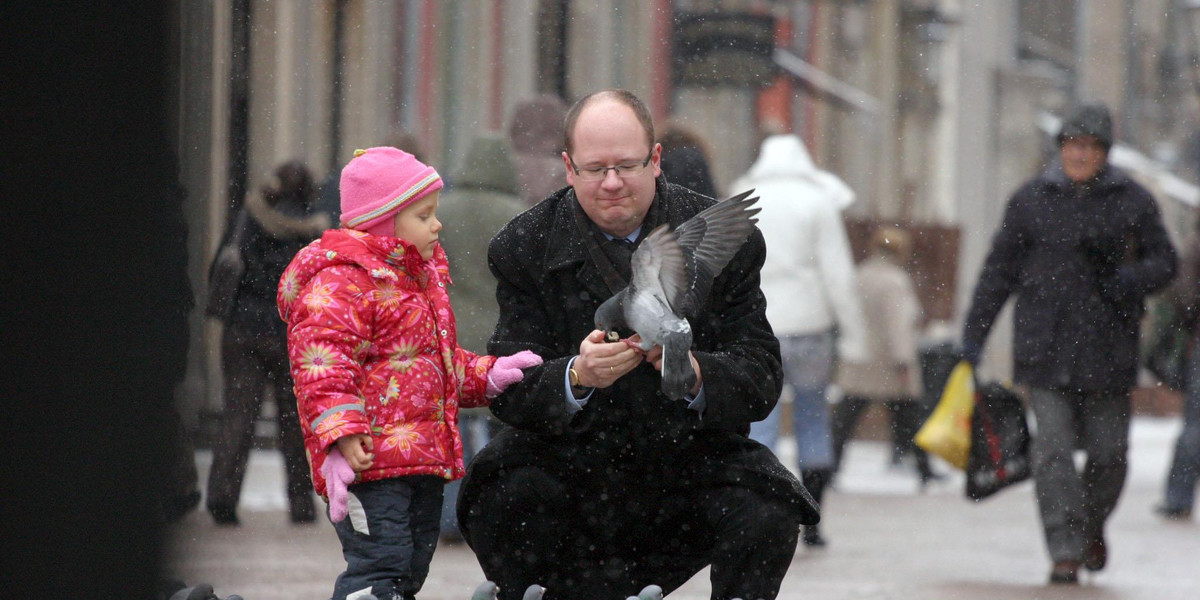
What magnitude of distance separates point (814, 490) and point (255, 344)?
2.52 m

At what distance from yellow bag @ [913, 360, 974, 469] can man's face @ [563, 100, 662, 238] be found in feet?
10.5

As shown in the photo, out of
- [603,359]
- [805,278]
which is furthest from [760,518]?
[805,278]

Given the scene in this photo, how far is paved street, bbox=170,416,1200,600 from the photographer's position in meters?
5.54

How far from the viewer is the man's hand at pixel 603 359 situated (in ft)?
12.4

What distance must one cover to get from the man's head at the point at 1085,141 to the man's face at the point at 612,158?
296cm

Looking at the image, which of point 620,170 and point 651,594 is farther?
point 620,170

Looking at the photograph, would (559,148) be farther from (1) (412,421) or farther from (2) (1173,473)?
(2) (1173,473)

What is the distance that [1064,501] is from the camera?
21.3ft

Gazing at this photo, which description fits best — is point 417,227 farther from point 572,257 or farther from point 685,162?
point 685,162

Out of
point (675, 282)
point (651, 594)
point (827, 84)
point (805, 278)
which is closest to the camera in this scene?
point (651, 594)

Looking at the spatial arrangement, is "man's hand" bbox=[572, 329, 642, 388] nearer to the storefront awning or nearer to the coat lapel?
the coat lapel

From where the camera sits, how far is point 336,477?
3.87m

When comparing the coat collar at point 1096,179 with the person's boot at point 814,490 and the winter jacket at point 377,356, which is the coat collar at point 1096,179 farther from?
the winter jacket at point 377,356

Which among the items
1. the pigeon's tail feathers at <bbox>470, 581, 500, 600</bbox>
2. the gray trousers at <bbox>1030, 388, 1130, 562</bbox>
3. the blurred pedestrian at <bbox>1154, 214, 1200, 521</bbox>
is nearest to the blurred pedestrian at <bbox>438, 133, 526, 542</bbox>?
the gray trousers at <bbox>1030, 388, 1130, 562</bbox>
